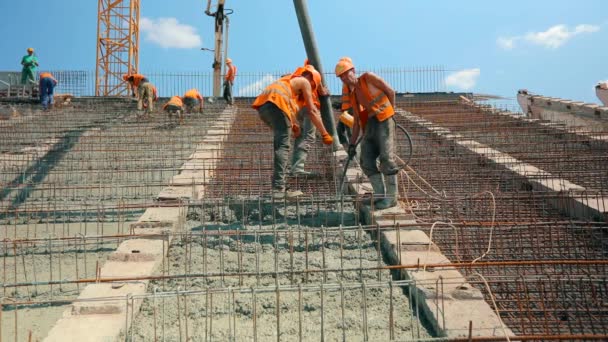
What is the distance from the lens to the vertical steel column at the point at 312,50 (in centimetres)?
675

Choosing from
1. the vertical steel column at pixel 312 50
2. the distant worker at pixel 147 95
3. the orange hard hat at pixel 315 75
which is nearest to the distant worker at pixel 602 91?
the vertical steel column at pixel 312 50

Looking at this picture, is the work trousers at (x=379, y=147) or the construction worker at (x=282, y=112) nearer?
the work trousers at (x=379, y=147)

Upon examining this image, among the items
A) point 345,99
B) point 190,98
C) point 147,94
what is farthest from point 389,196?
point 147,94

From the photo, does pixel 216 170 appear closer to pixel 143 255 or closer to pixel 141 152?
pixel 141 152

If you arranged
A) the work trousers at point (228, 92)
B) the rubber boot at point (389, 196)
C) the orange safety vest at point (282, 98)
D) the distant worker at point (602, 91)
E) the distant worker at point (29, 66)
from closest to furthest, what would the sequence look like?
the rubber boot at point (389, 196) → the orange safety vest at point (282, 98) → the distant worker at point (602, 91) → the work trousers at point (228, 92) → the distant worker at point (29, 66)

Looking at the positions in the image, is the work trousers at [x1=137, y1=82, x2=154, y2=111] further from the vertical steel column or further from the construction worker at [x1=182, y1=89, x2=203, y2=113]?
the vertical steel column

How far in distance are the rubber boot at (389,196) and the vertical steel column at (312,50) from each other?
1.91 meters

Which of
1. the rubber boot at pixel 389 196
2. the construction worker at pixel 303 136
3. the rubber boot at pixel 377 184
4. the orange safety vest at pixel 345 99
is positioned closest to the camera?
the rubber boot at pixel 389 196

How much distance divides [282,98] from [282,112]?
157 mm

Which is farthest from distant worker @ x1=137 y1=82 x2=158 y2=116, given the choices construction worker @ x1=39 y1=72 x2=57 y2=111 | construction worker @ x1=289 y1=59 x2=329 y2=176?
construction worker @ x1=289 y1=59 x2=329 y2=176

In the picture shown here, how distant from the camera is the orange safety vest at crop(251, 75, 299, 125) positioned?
5.56 m

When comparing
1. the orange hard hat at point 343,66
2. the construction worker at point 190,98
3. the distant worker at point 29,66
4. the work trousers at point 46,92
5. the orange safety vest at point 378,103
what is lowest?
the orange safety vest at point 378,103

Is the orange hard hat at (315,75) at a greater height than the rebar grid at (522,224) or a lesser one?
greater

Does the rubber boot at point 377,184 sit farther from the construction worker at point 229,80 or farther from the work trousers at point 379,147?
the construction worker at point 229,80
